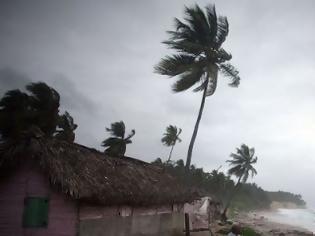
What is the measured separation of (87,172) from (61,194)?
1.06 m

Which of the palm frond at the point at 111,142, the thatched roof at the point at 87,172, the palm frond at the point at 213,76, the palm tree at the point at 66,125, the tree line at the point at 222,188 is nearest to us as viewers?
the thatched roof at the point at 87,172

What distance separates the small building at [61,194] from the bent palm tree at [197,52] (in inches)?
327

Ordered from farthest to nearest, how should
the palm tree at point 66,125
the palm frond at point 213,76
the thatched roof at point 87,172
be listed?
the palm tree at point 66,125, the palm frond at point 213,76, the thatched roof at point 87,172

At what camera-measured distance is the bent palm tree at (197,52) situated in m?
18.4

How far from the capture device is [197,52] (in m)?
18.5

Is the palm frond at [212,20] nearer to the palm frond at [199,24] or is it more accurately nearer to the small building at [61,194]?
the palm frond at [199,24]

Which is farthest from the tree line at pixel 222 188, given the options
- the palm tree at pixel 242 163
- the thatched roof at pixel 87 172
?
the thatched roof at pixel 87 172

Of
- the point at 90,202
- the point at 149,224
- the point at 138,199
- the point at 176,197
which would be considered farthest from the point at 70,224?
the point at 176,197

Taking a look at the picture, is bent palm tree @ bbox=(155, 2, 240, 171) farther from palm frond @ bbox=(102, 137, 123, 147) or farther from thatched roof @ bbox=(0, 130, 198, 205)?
palm frond @ bbox=(102, 137, 123, 147)

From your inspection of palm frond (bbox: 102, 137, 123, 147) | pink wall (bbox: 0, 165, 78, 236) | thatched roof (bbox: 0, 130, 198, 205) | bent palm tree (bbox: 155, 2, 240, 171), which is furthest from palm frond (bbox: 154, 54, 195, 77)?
palm frond (bbox: 102, 137, 123, 147)

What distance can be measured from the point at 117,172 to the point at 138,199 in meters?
1.26

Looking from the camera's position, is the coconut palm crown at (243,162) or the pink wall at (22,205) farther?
the coconut palm crown at (243,162)

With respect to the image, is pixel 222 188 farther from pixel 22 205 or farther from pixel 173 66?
pixel 22 205

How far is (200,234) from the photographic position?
44.3 ft
